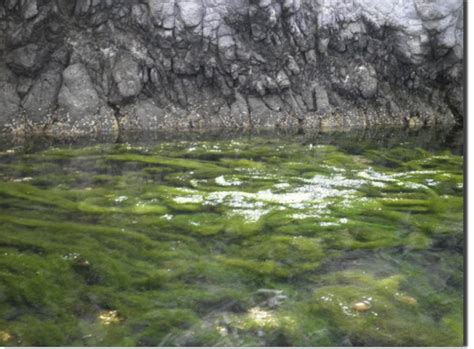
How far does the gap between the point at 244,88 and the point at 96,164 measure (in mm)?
7876

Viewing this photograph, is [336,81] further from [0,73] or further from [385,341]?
[385,341]

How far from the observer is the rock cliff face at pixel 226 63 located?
14.7 metres

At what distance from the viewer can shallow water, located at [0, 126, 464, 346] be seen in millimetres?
4258

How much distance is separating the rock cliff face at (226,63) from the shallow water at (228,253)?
5.17m

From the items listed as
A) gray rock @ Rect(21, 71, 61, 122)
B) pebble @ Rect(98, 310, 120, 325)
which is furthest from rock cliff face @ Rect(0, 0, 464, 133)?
pebble @ Rect(98, 310, 120, 325)

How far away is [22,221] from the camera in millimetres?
6488

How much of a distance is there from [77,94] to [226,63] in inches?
208

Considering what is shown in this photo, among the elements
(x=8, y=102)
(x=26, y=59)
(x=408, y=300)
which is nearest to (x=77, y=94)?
(x=26, y=59)

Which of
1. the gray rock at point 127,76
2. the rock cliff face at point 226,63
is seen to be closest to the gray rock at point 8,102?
the rock cliff face at point 226,63

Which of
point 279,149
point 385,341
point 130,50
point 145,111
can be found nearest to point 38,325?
point 385,341

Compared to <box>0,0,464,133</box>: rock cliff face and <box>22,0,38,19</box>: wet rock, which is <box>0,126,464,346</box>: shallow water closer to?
<box>0,0,464,133</box>: rock cliff face

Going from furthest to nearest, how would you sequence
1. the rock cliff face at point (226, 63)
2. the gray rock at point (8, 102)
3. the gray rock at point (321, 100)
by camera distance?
the gray rock at point (321, 100) < the rock cliff face at point (226, 63) < the gray rock at point (8, 102)

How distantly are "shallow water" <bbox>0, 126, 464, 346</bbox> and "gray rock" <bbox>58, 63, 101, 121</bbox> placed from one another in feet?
14.9

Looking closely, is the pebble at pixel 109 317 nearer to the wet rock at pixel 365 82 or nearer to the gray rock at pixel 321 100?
the gray rock at pixel 321 100
